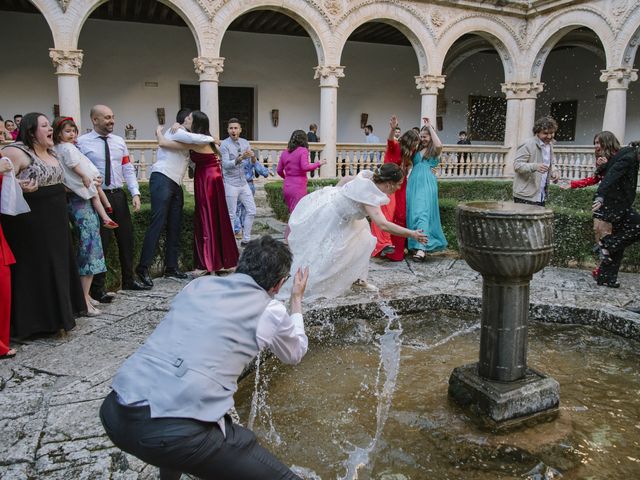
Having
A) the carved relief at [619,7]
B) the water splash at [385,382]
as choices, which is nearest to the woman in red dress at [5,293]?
the water splash at [385,382]

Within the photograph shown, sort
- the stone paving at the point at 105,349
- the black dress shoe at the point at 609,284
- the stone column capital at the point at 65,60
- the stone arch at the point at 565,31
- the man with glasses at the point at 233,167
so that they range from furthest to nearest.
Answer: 1. the stone arch at the point at 565,31
2. the stone column capital at the point at 65,60
3. the man with glasses at the point at 233,167
4. the black dress shoe at the point at 609,284
5. the stone paving at the point at 105,349

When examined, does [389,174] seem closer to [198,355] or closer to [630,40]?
[198,355]

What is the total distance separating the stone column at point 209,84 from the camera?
40.7 ft

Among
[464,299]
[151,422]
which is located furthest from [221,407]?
[464,299]

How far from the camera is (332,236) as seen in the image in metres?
4.75

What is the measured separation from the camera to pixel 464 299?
4910 mm

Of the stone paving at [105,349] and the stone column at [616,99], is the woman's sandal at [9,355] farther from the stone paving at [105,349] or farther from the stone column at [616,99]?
the stone column at [616,99]

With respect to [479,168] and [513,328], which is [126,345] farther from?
[479,168]

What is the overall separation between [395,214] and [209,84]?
7.37 metres

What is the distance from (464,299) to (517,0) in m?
13.2

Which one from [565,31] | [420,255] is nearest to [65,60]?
[420,255]

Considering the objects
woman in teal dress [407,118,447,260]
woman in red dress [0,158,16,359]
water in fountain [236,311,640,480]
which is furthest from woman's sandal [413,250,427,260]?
woman in red dress [0,158,16,359]

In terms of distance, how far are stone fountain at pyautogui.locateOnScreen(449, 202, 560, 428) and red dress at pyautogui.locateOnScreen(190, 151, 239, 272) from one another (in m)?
3.13

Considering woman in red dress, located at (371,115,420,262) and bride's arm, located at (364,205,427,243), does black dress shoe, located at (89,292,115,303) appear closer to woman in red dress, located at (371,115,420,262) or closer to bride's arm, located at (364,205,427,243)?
bride's arm, located at (364,205,427,243)
